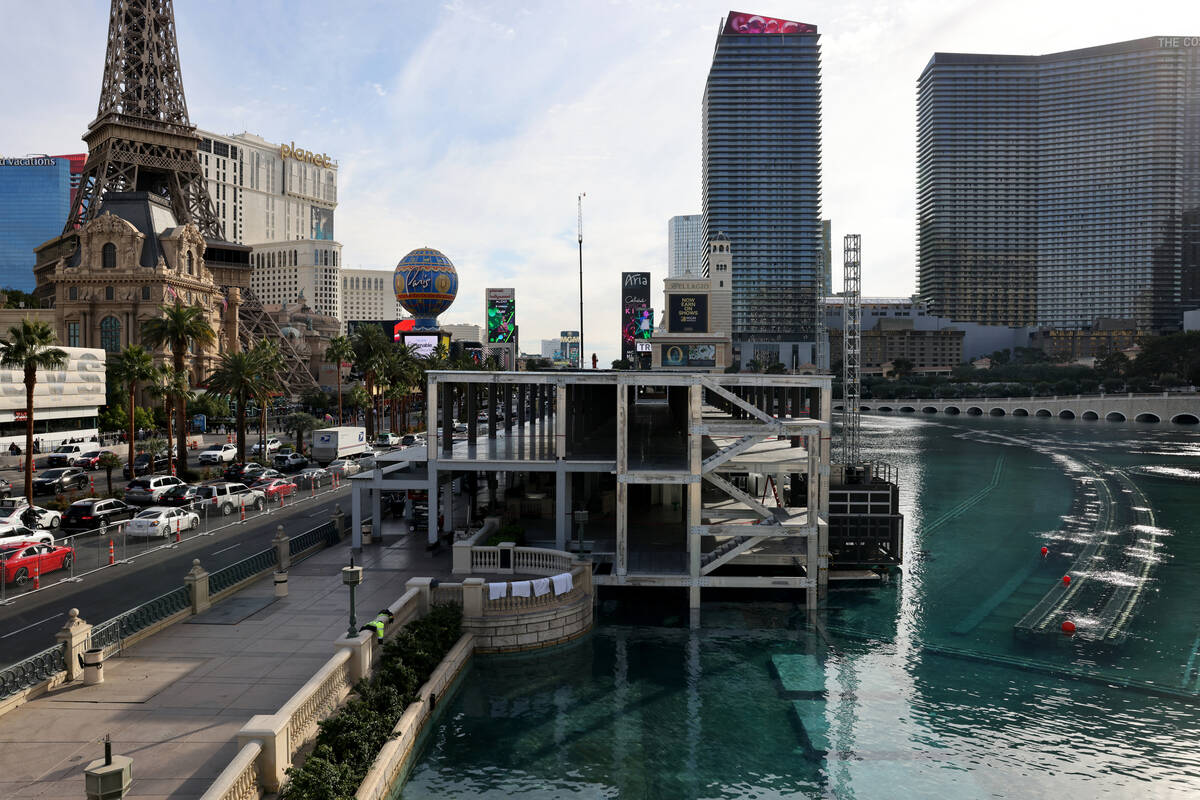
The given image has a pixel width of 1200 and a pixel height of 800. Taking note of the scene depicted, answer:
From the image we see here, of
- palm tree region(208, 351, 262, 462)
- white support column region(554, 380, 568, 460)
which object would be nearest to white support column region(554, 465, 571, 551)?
white support column region(554, 380, 568, 460)

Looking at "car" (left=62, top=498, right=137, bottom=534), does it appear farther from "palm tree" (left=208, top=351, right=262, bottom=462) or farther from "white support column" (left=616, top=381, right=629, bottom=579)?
"white support column" (left=616, top=381, right=629, bottom=579)

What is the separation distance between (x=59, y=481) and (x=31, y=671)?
3761cm

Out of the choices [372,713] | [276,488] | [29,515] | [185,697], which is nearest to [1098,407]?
[276,488]

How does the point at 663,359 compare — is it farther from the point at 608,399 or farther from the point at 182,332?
the point at 182,332

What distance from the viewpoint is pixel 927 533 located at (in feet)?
163

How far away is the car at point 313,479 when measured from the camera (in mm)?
53812

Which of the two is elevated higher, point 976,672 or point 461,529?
point 461,529

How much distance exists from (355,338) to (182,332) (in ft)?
103

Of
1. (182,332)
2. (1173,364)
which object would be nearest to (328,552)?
(182,332)

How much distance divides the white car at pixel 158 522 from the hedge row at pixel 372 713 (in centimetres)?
2001

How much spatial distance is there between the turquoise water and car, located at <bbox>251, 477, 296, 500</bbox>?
28.7 meters

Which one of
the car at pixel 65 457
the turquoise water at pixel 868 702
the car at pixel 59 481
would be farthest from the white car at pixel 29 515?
the turquoise water at pixel 868 702

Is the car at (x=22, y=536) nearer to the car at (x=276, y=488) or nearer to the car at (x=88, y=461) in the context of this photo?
the car at (x=276, y=488)

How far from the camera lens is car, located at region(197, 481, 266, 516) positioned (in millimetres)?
43094
